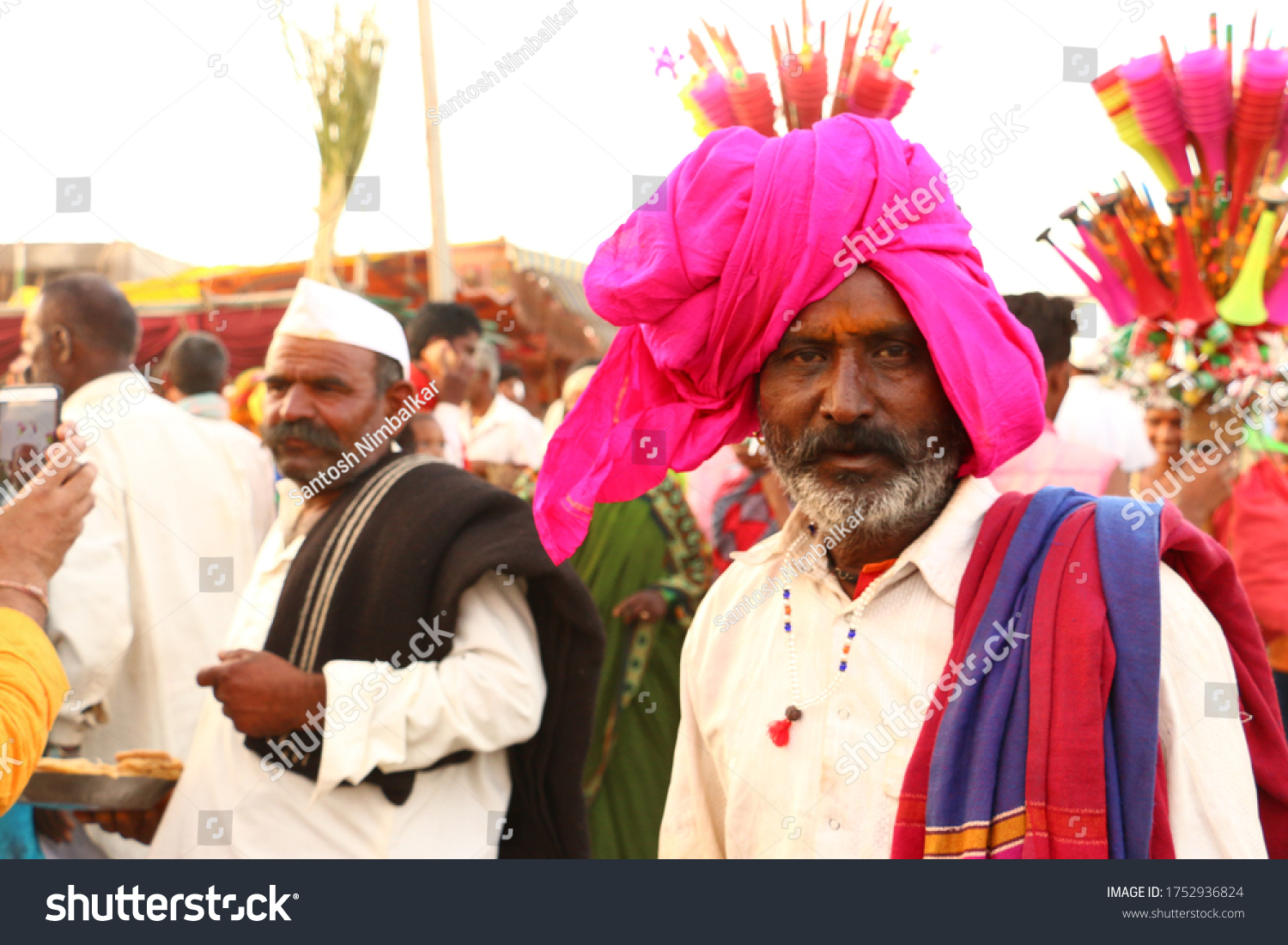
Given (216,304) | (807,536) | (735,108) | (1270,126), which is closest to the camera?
(807,536)

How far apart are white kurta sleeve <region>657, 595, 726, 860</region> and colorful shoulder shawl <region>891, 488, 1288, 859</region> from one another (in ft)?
1.58

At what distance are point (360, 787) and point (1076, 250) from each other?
2850 mm

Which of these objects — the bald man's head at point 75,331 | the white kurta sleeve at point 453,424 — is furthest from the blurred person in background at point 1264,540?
the bald man's head at point 75,331

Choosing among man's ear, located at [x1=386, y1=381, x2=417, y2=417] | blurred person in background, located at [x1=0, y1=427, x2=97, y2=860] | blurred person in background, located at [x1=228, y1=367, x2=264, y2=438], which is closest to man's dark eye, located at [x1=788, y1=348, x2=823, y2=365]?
blurred person in background, located at [x1=0, y1=427, x2=97, y2=860]

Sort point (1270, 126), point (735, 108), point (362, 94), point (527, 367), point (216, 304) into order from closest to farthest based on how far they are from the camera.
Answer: point (735, 108) → point (1270, 126) → point (362, 94) → point (216, 304) → point (527, 367)

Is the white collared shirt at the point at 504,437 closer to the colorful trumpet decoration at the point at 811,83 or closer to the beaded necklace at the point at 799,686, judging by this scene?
the colorful trumpet decoration at the point at 811,83

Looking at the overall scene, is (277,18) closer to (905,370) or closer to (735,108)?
(735,108)

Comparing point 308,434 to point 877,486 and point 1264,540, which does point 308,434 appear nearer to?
point 877,486

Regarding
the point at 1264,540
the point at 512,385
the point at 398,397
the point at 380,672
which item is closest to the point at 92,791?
the point at 380,672

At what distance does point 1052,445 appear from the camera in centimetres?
379

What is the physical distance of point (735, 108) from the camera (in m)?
2.90

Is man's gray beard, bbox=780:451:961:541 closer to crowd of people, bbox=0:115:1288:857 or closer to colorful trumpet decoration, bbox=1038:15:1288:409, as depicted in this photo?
crowd of people, bbox=0:115:1288:857

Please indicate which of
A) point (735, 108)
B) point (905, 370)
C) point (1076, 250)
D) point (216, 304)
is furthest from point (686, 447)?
point (216, 304)

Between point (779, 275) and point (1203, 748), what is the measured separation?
0.97 meters
